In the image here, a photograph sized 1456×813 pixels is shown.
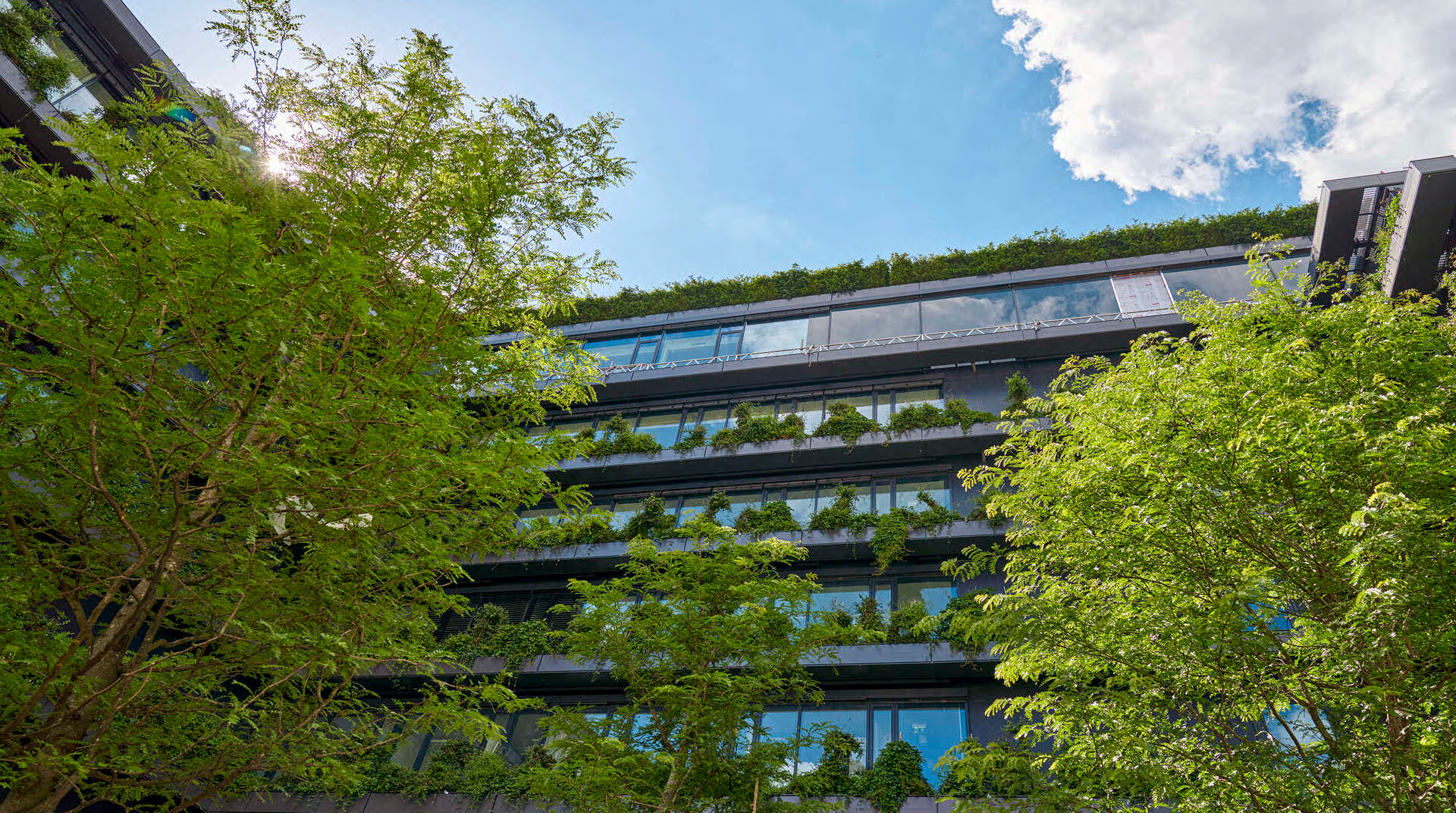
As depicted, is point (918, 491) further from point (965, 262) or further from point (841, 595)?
point (965, 262)

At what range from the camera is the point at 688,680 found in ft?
39.4

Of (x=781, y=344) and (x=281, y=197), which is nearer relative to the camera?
(x=281, y=197)

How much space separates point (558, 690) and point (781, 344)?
13454 mm

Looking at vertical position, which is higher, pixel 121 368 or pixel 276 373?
pixel 276 373

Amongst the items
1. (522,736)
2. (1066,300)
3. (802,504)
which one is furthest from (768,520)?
(1066,300)

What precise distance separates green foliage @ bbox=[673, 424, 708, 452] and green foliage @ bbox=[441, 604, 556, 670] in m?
6.87

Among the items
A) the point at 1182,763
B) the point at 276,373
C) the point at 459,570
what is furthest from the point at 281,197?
the point at 1182,763

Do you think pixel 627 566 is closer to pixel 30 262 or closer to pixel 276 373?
pixel 276 373

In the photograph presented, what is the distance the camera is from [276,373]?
7090mm

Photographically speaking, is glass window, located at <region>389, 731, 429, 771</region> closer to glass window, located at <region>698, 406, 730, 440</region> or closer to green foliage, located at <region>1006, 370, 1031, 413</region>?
glass window, located at <region>698, 406, 730, 440</region>

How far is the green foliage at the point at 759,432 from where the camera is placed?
23.5 metres

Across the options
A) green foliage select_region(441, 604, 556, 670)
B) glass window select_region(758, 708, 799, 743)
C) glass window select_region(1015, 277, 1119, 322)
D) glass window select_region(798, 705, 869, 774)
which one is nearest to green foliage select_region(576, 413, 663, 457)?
green foliage select_region(441, 604, 556, 670)

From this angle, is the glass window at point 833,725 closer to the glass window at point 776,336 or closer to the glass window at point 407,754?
the glass window at point 407,754

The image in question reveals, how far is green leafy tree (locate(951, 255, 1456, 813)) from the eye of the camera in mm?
7117
